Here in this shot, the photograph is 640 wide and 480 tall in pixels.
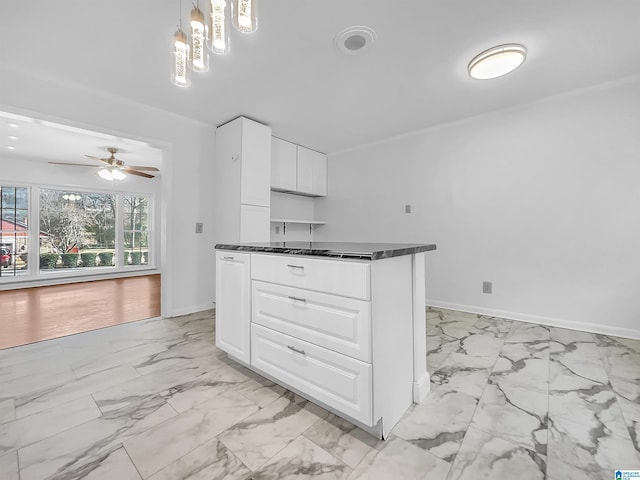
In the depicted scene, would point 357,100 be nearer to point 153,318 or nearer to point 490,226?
point 490,226

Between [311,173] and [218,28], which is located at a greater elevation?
[311,173]

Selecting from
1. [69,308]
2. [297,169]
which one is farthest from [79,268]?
[297,169]

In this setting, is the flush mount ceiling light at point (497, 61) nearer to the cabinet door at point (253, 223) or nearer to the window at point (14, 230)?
the cabinet door at point (253, 223)

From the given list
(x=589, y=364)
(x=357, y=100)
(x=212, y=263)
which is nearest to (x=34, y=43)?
(x=212, y=263)

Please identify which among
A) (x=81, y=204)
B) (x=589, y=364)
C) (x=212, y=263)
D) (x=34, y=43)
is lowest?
(x=589, y=364)

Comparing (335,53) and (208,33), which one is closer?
(208,33)

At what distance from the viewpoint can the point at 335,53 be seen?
2100 mm

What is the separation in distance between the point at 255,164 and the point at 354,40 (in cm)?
179

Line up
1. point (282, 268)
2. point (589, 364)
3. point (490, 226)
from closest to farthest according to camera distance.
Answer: point (282, 268) → point (589, 364) → point (490, 226)

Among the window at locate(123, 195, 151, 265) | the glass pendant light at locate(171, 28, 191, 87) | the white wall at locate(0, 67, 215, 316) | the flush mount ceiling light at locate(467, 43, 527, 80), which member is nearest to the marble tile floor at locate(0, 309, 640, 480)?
the white wall at locate(0, 67, 215, 316)

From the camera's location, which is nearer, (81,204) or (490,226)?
(490,226)

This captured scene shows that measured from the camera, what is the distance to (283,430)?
1265 mm

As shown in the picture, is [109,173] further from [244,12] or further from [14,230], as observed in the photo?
[244,12]

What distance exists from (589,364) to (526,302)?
41.0 inches
